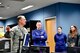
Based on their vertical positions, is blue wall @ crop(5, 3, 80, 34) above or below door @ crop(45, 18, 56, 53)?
above

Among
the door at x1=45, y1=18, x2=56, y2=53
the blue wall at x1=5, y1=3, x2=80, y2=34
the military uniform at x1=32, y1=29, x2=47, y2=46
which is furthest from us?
the door at x1=45, y1=18, x2=56, y2=53

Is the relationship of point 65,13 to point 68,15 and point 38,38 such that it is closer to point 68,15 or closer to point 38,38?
point 68,15

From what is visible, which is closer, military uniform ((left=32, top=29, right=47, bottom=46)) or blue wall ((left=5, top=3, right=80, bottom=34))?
military uniform ((left=32, top=29, right=47, bottom=46))

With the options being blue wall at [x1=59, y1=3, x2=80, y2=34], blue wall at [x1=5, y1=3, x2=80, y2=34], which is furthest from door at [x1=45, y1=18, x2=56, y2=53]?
blue wall at [x1=59, y1=3, x2=80, y2=34]

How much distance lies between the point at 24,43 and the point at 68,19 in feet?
18.6

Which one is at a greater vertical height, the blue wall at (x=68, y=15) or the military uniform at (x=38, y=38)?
the blue wall at (x=68, y=15)

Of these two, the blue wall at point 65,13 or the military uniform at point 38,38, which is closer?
the military uniform at point 38,38

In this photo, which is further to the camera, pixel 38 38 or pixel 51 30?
pixel 51 30

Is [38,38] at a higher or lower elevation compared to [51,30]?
lower

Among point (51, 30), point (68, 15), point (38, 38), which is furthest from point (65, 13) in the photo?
point (38, 38)

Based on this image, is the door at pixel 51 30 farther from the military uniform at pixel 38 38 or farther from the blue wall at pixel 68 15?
the military uniform at pixel 38 38

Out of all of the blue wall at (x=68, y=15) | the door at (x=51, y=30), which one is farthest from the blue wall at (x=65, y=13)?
the door at (x=51, y=30)

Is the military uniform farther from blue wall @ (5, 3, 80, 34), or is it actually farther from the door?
the door

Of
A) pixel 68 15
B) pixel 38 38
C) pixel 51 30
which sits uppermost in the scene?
pixel 68 15
